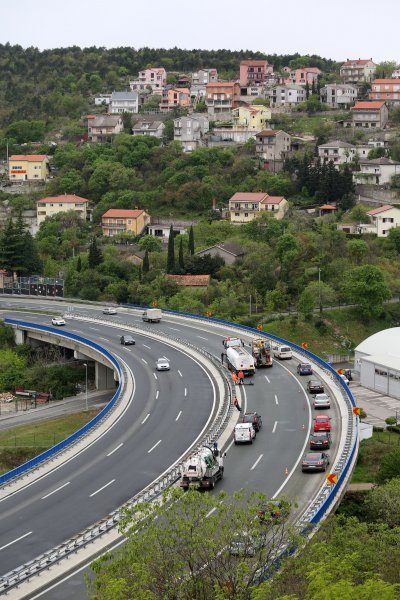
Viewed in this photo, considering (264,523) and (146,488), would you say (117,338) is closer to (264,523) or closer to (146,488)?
(146,488)

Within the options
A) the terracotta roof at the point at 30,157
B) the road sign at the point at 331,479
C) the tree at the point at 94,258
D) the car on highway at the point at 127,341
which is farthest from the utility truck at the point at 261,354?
the terracotta roof at the point at 30,157

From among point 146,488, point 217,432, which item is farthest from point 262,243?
point 146,488

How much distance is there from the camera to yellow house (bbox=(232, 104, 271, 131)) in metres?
125

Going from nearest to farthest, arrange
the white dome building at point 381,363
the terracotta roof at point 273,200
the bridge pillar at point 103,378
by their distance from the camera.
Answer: the white dome building at point 381,363 < the bridge pillar at point 103,378 < the terracotta roof at point 273,200

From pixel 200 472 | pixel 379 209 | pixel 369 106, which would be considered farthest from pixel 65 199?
pixel 200 472

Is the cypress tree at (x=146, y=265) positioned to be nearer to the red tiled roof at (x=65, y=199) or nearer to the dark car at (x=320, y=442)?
the red tiled roof at (x=65, y=199)

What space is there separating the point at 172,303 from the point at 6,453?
3001 centimetres

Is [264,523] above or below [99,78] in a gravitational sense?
below

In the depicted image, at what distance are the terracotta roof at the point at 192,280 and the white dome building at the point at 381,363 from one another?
19.5 meters

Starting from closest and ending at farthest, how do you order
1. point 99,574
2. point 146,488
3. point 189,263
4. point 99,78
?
point 99,574 → point 146,488 → point 189,263 → point 99,78

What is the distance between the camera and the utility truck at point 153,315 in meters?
72.6

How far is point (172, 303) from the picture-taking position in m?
79.9

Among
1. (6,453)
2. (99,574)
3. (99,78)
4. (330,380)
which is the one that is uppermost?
(99,78)

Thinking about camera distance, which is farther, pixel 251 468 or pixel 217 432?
pixel 217 432
